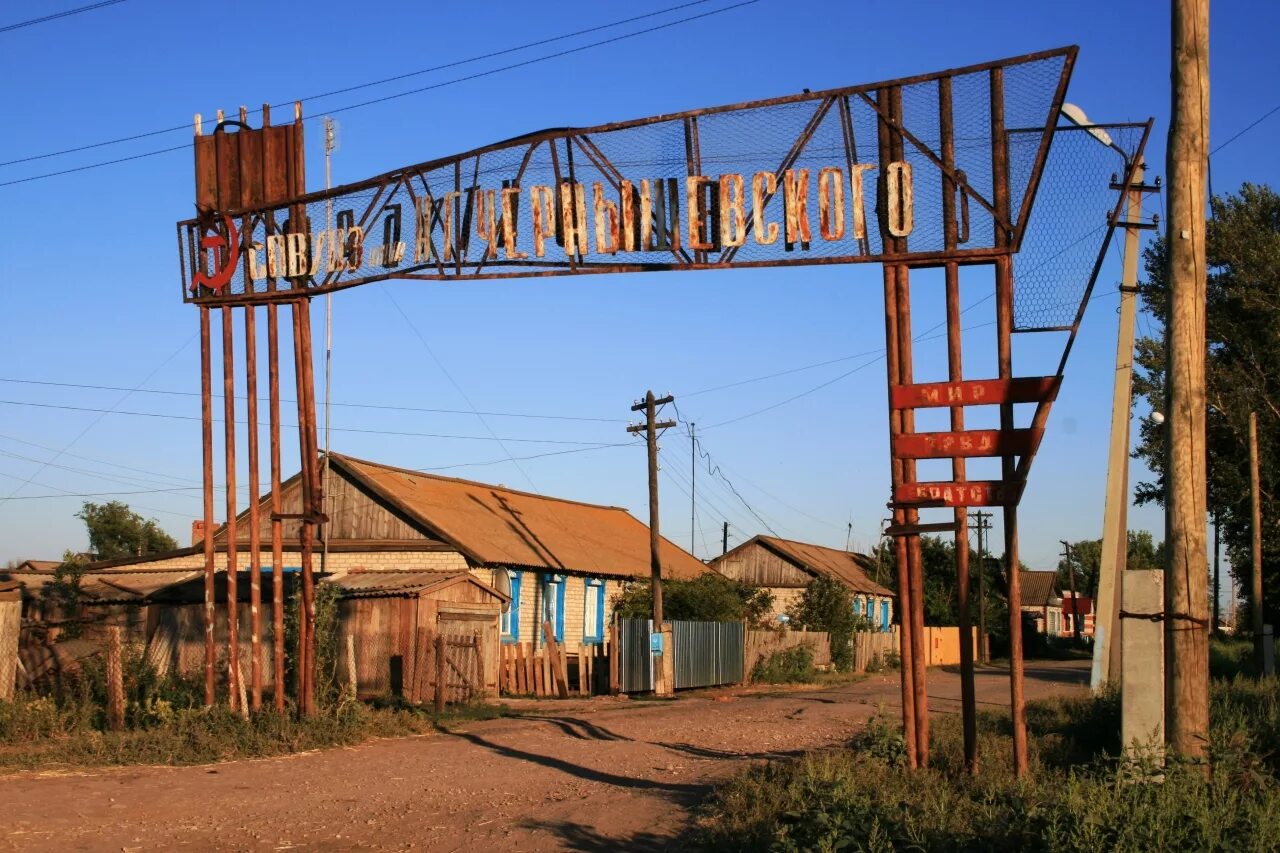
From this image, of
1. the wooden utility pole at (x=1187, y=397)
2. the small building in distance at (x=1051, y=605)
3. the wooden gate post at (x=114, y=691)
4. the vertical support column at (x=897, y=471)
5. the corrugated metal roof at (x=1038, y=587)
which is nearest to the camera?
the wooden utility pole at (x=1187, y=397)

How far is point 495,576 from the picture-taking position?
30.3 m

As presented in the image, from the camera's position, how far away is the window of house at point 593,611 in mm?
34219

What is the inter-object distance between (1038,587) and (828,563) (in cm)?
4013

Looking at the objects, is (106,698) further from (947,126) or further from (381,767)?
(947,126)

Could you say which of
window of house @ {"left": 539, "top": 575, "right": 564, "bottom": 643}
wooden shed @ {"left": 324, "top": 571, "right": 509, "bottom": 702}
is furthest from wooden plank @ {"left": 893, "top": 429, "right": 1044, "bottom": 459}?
window of house @ {"left": 539, "top": 575, "right": 564, "bottom": 643}

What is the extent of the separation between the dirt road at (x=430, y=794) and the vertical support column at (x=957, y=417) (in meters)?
2.10

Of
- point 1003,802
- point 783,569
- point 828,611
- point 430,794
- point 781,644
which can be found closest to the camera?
point 1003,802

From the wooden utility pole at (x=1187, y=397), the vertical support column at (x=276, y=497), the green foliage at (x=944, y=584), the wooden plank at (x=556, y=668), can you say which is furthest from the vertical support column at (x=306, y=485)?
the green foliage at (x=944, y=584)

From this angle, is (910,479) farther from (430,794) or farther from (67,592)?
(67,592)

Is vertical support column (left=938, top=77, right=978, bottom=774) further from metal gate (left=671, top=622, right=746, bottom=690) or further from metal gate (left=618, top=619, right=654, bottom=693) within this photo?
metal gate (left=671, top=622, right=746, bottom=690)

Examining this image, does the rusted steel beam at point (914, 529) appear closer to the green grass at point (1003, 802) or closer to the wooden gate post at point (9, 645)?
the green grass at point (1003, 802)


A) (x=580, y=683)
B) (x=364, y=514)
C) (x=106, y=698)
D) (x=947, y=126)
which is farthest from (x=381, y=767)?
(x=364, y=514)

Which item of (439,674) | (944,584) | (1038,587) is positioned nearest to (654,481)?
(439,674)

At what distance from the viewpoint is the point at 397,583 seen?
22656 mm
